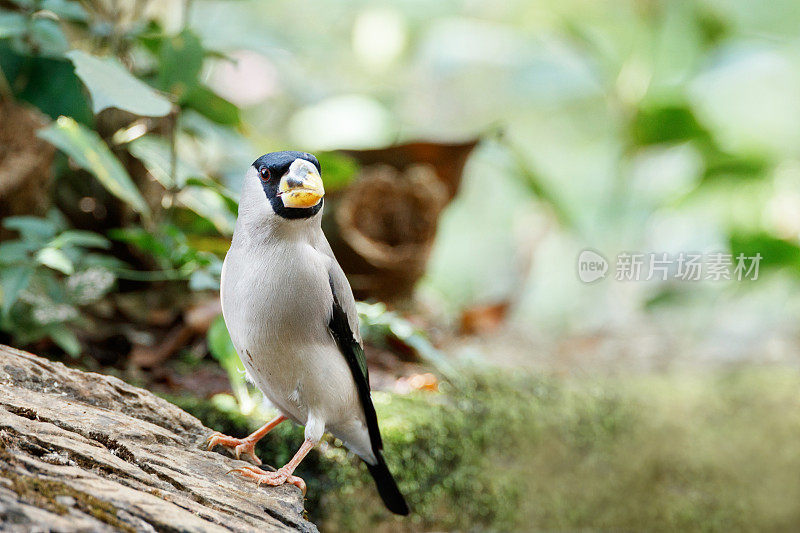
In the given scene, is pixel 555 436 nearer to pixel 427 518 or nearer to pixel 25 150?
pixel 427 518

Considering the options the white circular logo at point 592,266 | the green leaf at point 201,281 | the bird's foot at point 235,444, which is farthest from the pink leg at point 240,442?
the white circular logo at point 592,266

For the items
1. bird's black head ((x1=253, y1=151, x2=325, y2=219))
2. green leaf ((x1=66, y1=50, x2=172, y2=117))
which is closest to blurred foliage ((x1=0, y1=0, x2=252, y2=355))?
green leaf ((x1=66, y1=50, x2=172, y2=117))

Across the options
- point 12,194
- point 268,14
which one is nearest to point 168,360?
point 12,194

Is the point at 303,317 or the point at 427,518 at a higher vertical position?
the point at 303,317

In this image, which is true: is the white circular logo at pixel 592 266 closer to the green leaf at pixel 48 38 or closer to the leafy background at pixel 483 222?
the leafy background at pixel 483 222

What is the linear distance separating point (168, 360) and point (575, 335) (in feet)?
8.29

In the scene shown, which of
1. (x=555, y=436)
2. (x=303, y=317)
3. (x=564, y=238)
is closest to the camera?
(x=303, y=317)

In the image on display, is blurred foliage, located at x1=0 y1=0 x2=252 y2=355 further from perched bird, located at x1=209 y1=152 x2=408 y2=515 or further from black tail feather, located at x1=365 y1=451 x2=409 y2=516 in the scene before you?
black tail feather, located at x1=365 y1=451 x2=409 y2=516

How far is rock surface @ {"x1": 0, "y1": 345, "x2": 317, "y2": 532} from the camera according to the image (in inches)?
47.6

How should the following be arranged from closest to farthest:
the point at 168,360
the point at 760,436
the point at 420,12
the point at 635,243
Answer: the point at 168,360 < the point at 760,436 < the point at 635,243 < the point at 420,12

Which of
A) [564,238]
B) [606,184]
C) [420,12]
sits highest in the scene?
[420,12]

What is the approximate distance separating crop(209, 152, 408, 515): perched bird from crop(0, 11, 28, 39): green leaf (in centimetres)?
107

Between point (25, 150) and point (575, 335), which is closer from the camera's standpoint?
point (25, 150)

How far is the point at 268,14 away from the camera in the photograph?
5.62m
